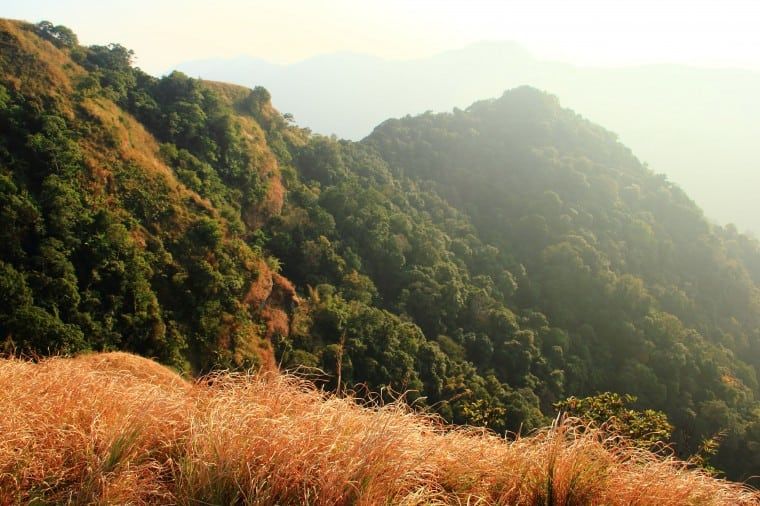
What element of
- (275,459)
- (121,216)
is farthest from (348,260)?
(275,459)

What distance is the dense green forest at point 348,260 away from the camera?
70.7ft

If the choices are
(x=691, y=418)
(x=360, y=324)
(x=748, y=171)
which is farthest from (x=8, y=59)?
(x=748, y=171)

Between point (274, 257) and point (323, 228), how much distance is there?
492 cm

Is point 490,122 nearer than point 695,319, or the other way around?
point 695,319

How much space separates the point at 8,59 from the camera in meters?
24.6

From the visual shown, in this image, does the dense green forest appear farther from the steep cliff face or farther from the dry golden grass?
the dry golden grass

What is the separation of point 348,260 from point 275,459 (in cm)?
3195

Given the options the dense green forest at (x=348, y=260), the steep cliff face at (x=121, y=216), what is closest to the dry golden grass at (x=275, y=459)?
the dense green forest at (x=348, y=260)

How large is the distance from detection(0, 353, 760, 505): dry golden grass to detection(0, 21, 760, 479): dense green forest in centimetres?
450

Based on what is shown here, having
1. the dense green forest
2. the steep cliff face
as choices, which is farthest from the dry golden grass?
the steep cliff face

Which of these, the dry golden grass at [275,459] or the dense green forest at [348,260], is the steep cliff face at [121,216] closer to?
the dense green forest at [348,260]

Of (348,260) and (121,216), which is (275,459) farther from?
(348,260)

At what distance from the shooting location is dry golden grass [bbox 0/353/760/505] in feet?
10.1

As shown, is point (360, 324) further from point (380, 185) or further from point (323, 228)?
point (380, 185)
